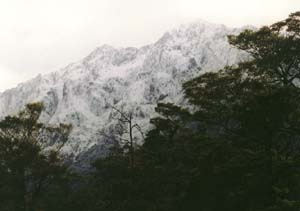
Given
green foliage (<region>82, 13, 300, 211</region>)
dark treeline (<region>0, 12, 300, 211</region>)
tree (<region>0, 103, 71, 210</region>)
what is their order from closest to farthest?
green foliage (<region>82, 13, 300, 211</region>) → dark treeline (<region>0, 12, 300, 211</region>) → tree (<region>0, 103, 71, 210</region>)

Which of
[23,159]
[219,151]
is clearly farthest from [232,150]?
[23,159]

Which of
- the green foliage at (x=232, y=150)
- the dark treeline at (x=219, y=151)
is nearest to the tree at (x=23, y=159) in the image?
the dark treeline at (x=219, y=151)

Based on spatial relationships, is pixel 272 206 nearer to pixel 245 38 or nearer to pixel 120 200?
pixel 120 200

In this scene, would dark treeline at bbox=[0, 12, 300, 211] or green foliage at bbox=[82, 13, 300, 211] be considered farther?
dark treeline at bbox=[0, 12, 300, 211]

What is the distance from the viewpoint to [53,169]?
51.2 metres

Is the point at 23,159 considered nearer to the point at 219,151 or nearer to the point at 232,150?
the point at 219,151

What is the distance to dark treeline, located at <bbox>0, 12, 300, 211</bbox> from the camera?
2850 centimetres

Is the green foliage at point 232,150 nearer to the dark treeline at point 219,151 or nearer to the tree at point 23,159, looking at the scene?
the dark treeline at point 219,151

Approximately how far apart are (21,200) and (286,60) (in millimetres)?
28142

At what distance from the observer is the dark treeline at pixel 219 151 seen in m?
28.5

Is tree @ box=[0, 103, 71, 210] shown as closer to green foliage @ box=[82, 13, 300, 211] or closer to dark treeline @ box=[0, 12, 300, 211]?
dark treeline @ box=[0, 12, 300, 211]

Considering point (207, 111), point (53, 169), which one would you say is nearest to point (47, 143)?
point (53, 169)

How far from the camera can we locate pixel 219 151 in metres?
33.5

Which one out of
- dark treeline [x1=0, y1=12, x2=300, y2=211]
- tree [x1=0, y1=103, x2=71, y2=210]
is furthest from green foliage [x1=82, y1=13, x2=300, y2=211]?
tree [x1=0, y1=103, x2=71, y2=210]
